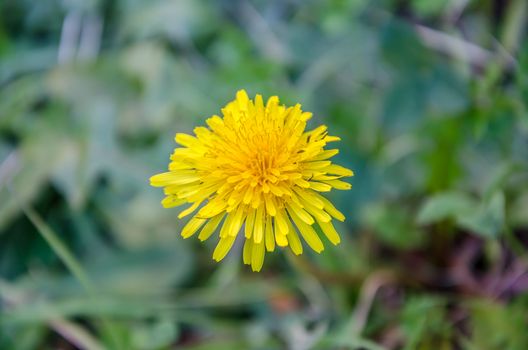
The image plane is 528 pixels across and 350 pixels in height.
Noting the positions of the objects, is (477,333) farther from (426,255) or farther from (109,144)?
(109,144)

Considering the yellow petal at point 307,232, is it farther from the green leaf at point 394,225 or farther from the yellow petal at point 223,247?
the green leaf at point 394,225

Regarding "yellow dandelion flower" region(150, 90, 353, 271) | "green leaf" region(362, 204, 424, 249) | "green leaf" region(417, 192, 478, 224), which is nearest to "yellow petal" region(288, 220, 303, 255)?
"yellow dandelion flower" region(150, 90, 353, 271)

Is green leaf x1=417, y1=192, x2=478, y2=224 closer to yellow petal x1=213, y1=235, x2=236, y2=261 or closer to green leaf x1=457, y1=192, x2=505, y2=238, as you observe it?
green leaf x1=457, y1=192, x2=505, y2=238

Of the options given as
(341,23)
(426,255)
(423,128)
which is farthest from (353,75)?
(426,255)

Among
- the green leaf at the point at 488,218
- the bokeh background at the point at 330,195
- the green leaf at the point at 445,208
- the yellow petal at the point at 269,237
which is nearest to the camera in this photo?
the yellow petal at the point at 269,237

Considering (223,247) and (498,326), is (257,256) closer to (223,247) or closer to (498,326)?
(223,247)

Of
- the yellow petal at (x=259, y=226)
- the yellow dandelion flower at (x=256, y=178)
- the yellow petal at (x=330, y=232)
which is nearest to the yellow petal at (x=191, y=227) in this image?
the yellow dandelion flower at (x=256, y=178)

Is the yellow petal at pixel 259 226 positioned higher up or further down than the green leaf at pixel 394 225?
further down

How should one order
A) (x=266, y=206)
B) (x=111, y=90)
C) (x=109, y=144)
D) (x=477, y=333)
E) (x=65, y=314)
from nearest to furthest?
1. (x=266, y=206)
2. (x=477, y=333)
3. (x=65, y=314)
4. (x=109, y=144)
5. (x=111, y=90)
